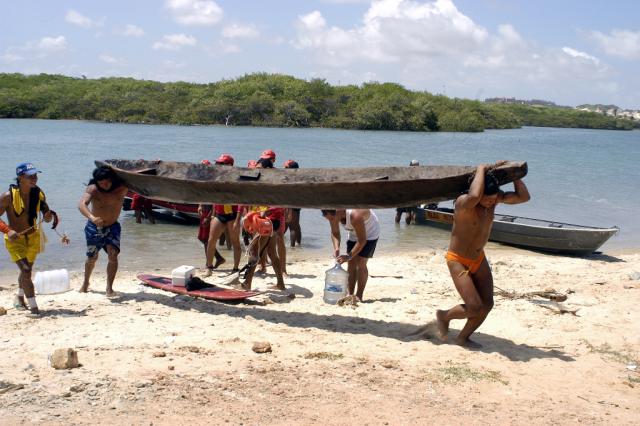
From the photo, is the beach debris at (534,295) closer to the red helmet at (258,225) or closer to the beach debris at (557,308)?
the beach debris at (557,308)

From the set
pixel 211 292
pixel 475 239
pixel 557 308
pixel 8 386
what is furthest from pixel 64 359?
pixel 557 308

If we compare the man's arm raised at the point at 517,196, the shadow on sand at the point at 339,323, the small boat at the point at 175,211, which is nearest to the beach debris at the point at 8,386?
the shadow on sand at the point at 339,323

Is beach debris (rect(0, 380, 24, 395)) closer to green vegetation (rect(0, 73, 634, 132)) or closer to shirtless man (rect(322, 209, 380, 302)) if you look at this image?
shirtless man (rect(322, 209, 380, 302))

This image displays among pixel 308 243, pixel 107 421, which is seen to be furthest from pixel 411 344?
pixel 308 243

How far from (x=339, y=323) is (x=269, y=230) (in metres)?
1.62

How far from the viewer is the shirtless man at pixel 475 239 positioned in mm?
6082

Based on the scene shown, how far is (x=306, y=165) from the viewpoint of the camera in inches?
1364

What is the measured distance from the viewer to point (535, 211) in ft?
73.7

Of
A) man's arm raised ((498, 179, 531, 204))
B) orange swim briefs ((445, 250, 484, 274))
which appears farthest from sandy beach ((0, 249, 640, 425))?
man's arm raised ((498, 179, 531, 204))

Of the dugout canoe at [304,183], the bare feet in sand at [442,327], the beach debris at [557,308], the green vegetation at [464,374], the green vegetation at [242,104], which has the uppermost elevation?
the green vegetation at [242,104]

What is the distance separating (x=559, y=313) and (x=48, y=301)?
610 cm

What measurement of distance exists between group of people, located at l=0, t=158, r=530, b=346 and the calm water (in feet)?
12.4

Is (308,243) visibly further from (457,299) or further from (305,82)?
(305,82)

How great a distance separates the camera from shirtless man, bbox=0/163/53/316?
7.12m
